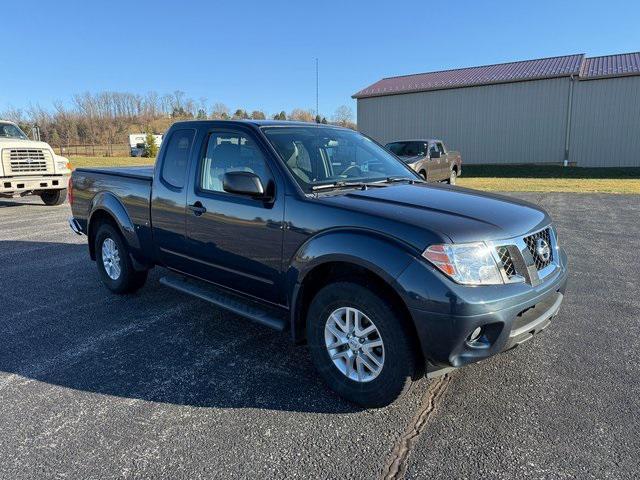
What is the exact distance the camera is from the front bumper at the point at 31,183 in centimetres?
1156

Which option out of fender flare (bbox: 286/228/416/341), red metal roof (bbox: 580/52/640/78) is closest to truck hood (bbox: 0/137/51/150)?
fender flare (bbox: 286/228/416/341)

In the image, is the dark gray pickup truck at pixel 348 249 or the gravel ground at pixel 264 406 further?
the dark gray pickup truck at pixel 348 249

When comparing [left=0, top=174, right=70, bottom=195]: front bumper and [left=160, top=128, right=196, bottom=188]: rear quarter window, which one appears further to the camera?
[left=0, top=174, right=70, bottom=195]: front bumper

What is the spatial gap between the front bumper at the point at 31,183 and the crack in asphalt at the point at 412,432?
11.8 meters

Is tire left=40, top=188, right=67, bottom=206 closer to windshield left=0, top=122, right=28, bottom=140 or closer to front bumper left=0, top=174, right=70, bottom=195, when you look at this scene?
front bumper left=0, top=174, right=70, bottom=195

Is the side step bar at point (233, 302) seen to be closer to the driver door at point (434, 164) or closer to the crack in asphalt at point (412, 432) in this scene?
the crack in asphalt at point (412, 432)

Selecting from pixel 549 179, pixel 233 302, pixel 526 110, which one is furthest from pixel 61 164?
pixel 526 110

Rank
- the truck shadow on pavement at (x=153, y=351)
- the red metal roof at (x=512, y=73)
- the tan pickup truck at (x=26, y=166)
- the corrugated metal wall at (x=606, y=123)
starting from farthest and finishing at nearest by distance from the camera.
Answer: the red metal roof at (x=512, y=73) < the corrugated metal wall at (x=606, y=123) < the tan pickup truck at (x=26, y=166) < the truck shadow on pavement at (x=153, y=351)

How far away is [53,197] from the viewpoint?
13445 millimetres

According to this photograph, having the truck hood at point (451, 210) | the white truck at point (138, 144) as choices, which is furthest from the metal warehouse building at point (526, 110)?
the white truck at point (138, 144)

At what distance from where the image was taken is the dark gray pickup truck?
2738 mm

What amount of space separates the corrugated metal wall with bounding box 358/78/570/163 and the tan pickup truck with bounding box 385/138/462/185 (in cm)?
1128

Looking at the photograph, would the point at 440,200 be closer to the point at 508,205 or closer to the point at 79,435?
the point at 508,205

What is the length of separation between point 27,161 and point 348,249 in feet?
38.7
